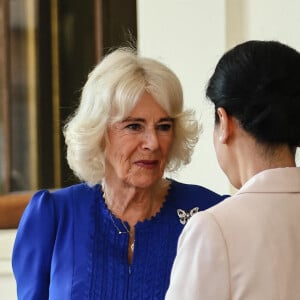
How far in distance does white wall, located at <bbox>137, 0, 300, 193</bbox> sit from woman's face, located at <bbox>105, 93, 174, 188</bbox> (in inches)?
A: 26.3

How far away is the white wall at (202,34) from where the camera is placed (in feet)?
8.86

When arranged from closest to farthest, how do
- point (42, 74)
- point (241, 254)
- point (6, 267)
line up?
point (241, 254), point (6, 267), point (42, 74)

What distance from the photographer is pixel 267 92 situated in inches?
49.3

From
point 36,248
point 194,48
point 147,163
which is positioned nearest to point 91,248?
point 36,248

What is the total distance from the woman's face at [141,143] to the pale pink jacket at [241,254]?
2.55 ft

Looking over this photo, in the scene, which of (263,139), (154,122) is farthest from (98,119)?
(263,139)

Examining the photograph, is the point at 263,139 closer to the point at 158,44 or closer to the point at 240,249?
the point at 240,249

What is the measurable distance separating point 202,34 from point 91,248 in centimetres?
112

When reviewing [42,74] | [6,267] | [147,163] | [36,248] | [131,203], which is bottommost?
[6,267]

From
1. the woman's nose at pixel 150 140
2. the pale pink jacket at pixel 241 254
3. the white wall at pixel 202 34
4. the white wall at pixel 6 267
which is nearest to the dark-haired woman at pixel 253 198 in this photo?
the pale pink jacket at pixel 241 254

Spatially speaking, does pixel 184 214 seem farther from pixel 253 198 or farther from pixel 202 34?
pixel 202 34

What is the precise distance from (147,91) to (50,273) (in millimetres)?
540

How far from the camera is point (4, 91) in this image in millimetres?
3170

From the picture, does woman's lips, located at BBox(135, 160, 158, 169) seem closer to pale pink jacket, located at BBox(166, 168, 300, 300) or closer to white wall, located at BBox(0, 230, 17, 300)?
pale pink jacket, located at BBox(166, 168, 300, 300)
